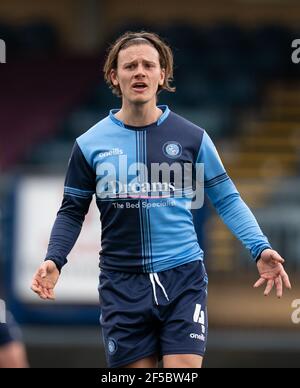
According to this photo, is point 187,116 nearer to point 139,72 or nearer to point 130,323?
point 139,72

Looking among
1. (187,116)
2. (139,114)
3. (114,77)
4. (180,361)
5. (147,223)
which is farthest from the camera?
(187,116)

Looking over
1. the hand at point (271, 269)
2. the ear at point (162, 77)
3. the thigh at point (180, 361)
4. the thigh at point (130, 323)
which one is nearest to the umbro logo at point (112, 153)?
the ear at point (162, 77)

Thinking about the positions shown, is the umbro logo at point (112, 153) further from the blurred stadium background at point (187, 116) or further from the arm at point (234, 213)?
the blurred stadium background at point (187, 116)

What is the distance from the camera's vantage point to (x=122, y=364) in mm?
5852

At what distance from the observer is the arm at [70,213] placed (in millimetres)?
5906

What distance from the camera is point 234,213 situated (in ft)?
19.7

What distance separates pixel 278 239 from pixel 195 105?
5729mm

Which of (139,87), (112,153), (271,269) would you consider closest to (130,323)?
(271,269)

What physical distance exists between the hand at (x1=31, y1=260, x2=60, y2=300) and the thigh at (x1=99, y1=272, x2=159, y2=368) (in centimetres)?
30

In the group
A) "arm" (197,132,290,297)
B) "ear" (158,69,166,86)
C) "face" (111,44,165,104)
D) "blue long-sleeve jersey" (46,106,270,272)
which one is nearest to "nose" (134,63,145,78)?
"face" (111,44,165,104)

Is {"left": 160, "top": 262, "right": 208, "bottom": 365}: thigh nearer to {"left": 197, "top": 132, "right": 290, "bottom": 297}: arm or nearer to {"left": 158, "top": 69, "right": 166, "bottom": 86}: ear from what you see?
{"left": 197, "top": 132, "right": 290, "bottom": 297}: arm

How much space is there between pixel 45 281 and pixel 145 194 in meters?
0.64
